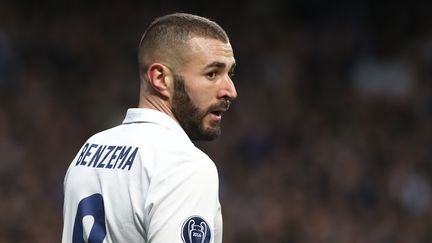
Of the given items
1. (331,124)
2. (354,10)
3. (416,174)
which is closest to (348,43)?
(354,10)

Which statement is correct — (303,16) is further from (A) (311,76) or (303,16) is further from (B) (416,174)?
(B) (416,174)

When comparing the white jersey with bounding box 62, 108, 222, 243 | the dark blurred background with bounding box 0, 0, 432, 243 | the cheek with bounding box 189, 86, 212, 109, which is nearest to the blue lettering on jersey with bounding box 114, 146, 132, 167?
the white jersey with bounding box 62, 108, 222, 243

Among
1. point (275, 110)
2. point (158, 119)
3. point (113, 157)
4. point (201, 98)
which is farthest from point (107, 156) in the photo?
point (275, 110)

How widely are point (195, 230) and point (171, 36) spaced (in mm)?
605

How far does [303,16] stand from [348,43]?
2.78 ft

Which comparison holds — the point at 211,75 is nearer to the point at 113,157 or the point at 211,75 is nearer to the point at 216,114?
the point at 216,114

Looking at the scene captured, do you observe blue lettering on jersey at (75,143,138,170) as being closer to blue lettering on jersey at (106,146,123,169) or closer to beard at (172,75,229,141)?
blue lettering on jersey at (106,146,123,169)

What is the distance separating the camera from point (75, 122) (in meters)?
10.6

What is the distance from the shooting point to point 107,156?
2744 mm

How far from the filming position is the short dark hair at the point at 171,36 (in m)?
2.78

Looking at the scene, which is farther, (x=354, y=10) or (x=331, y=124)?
(x=354, y=10)

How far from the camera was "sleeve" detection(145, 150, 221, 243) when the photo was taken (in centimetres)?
247

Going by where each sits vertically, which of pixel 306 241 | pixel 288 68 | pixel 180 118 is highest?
pixel 180 118

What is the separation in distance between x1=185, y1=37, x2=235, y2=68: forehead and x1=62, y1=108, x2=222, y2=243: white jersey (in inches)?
6.9
